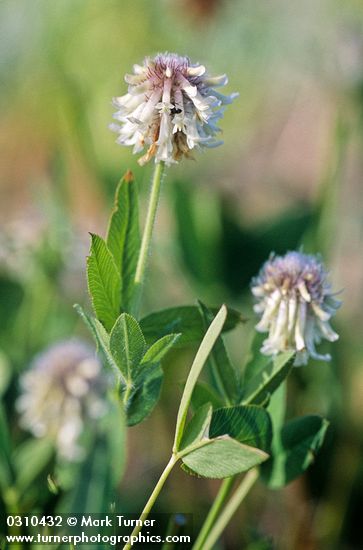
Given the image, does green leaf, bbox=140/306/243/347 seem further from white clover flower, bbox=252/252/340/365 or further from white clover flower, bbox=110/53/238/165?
white clover flower, bbox=110/53/238/165

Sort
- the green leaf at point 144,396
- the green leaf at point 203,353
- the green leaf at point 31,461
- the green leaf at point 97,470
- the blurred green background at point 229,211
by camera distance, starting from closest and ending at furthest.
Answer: the green leaf at point 203,353
the green leaf at point 144,396
the green leaf at point 97,470
the green leaf at point 31,461
the blurred green background at point 229,211

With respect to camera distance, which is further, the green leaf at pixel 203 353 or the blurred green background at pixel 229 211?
the blurred green background at pixel 229 211

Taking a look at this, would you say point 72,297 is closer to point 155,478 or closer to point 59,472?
point 155,478

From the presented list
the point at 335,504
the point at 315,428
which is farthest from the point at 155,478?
the point at 315,428

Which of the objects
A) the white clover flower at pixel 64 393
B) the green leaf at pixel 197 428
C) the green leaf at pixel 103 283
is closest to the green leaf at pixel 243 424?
the green leaf at pixel 197 428

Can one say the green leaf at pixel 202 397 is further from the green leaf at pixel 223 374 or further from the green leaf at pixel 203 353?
the green leaf at pixel 203 353

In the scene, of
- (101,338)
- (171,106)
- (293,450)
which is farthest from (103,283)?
(293,450)
